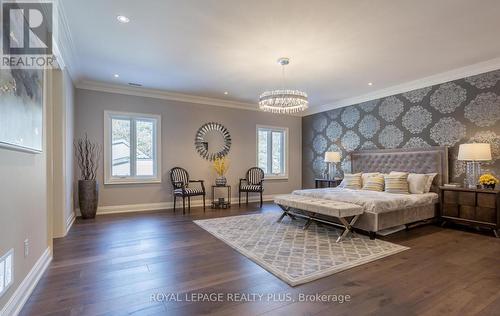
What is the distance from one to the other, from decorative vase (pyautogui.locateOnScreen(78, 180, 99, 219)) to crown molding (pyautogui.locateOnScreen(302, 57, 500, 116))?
238 inches

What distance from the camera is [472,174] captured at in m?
4.37

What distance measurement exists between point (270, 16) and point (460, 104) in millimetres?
3953

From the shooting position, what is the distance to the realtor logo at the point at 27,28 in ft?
6.12

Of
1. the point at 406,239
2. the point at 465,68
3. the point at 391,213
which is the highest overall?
the point at 465,68

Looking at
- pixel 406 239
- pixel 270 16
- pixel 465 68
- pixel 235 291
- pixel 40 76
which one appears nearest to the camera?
pixel 235 291

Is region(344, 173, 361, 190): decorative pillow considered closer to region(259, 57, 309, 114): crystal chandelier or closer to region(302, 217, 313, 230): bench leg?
region(302, 217, 313, 230): bench leg

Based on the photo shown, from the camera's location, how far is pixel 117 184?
18.7ft

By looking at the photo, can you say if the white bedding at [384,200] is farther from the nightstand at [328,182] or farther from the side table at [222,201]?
the side table at [222,201]

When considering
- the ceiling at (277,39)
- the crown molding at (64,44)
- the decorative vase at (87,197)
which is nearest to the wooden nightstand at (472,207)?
the ceiling at (277,39)

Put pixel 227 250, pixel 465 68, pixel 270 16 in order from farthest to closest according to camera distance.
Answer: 1. pixel 465 68
2. pixel 227 250
3. pixel 270 16

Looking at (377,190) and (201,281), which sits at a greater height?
(377,190)

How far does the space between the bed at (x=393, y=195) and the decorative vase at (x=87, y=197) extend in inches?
156

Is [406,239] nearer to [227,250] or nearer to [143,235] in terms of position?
[227,250]

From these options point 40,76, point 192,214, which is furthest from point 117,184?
point 40,76
